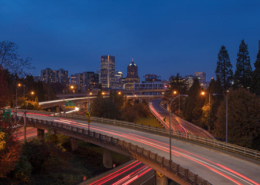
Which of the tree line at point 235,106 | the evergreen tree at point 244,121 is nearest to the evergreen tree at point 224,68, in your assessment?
the tree line at point 235,106

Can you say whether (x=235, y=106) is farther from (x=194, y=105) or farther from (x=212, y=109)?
(x=194, y=105)

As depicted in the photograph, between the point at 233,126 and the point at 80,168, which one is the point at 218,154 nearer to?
the point at 233,126

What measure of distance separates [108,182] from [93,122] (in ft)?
75.9

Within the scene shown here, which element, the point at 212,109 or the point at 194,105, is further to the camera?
the point at 194,105

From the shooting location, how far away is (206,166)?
20.3m

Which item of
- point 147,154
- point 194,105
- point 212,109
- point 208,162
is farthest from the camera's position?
point 194,105

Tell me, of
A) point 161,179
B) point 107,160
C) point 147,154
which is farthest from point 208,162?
point 107,160

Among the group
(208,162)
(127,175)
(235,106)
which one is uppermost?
(235,106)

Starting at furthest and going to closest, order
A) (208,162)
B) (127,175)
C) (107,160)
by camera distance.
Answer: (107,160), (127,175), (208,162)

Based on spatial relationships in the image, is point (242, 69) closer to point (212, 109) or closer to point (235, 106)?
point (212, 109)

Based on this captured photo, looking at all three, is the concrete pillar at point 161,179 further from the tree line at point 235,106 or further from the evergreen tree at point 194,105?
the evergreen tree at point 194,105

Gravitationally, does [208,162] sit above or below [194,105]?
below

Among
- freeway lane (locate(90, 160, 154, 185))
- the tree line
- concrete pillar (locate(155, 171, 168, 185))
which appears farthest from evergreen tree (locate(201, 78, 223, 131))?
concrete pillar (locate(155, 171, 168, 185))

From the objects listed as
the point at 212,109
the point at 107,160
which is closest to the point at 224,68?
the point at 212,109
